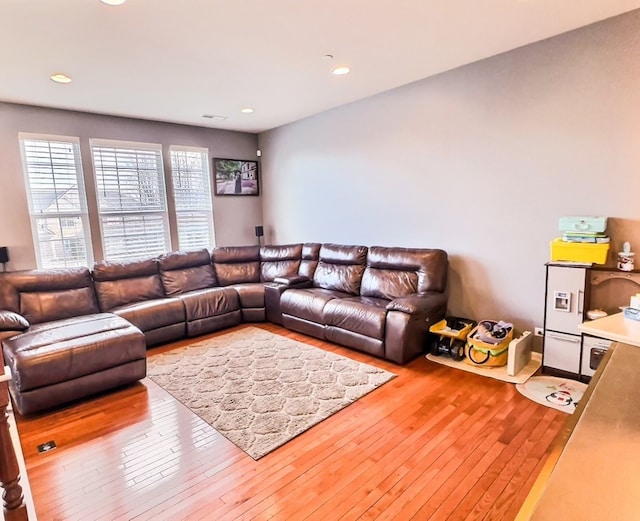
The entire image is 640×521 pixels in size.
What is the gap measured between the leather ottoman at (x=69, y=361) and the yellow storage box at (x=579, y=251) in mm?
3509

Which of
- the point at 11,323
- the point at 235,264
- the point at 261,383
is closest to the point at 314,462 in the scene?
the point at 261,383

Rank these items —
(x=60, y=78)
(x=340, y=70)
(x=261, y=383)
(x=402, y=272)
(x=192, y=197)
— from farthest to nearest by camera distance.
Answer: (x=192, y=197), (x=402, y=272), (x=340, y=70), (x=60, y=78), (x=261, y=383)

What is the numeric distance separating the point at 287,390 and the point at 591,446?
243cm

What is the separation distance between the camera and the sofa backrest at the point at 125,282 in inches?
164

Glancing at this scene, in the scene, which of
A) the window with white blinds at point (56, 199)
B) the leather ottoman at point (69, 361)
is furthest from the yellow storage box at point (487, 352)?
the window with white blinds at point (56, 199)

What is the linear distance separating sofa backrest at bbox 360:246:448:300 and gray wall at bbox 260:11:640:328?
237 millimetres

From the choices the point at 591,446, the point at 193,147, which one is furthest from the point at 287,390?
the point at 193,147

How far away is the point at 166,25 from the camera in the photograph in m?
2.51

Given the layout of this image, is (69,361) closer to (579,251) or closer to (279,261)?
(279,261)

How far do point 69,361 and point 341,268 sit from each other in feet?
9.49

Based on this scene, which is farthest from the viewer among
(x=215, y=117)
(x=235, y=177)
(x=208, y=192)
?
(x=235, y=177)

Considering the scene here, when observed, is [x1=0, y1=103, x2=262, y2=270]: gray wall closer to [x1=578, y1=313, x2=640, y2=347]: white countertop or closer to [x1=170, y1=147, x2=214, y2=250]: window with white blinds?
[x1=170, y1=147, x2=214, y2=250]: window with white blinds

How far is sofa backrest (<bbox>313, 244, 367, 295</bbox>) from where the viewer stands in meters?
4.41

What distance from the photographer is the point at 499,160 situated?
3395 mm
